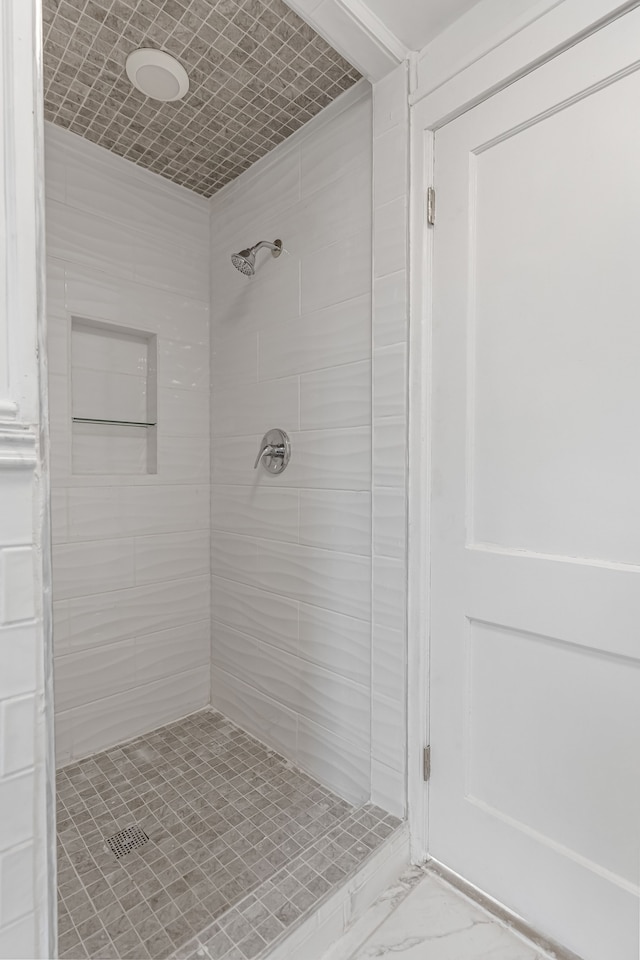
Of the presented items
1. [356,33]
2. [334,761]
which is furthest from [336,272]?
[334,761]

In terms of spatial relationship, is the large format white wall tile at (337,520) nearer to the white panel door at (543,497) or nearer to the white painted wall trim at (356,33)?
the white panel door at (543,497)

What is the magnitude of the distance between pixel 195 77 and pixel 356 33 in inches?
19.0

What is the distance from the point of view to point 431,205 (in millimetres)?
1216

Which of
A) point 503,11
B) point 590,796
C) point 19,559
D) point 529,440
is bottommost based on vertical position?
point 590,796

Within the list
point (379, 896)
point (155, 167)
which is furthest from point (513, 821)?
point (155, 167)

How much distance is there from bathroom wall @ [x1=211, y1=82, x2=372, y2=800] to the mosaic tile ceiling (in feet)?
0.33

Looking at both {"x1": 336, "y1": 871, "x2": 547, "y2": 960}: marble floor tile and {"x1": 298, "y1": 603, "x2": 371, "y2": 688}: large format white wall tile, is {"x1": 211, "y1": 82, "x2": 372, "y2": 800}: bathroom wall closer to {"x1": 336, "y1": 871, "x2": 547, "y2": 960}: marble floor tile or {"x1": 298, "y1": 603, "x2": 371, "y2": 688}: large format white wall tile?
{"x1": 298, "y1": 603, "x2": 371, "y2": 688}: large format white wall tile

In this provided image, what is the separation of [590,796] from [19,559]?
1128 millimetres

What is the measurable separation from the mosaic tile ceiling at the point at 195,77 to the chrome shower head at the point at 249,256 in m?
0.34

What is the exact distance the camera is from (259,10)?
117cm

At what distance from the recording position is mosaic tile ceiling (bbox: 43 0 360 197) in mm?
1188

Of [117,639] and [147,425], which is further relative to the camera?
[147,425]

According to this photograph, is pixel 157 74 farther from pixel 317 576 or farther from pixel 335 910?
pixel 335 910

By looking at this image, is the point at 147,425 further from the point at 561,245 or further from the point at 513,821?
Answer: the point at 513,821
